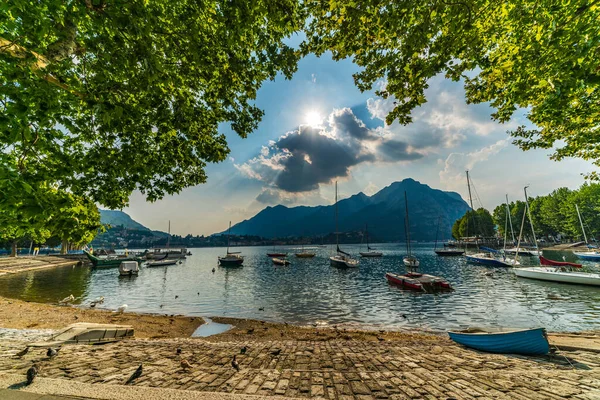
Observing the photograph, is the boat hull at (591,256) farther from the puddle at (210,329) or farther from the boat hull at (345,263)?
the puddle at (210,329)

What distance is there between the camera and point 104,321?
1659 centimetres

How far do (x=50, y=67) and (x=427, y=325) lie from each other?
23.2 metres

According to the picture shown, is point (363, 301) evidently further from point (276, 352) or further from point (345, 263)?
point (345, 263)

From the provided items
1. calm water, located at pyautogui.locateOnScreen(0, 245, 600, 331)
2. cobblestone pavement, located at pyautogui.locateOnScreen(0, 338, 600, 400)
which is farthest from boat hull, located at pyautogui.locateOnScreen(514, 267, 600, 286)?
cobblestone pavement, located at pyautogui.locateOnScreen(0, 338, 600, 400)

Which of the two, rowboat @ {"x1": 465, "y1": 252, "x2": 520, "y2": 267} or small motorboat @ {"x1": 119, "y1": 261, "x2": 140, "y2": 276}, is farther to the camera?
rowboat @ {"x1": 465, "y1": 252, "x2": 520, "y2": 267}

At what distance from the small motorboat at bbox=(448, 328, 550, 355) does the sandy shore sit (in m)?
16.2

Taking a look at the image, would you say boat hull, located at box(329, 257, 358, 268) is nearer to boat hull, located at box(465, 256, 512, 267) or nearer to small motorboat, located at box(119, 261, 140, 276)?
boat hull, located at box(465, 256, 512, 267)

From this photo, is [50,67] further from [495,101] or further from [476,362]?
[476,362]

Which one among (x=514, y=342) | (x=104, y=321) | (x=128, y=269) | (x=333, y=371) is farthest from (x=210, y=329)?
(x=128, y=269)

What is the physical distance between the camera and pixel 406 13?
17.5ft

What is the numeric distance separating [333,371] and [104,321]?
714 inches

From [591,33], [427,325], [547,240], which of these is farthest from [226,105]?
[547,240]

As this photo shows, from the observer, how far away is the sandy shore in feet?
48.1

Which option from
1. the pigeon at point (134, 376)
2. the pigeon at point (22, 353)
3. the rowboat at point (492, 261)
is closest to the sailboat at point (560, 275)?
the rowboat at point (492, 261)
